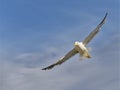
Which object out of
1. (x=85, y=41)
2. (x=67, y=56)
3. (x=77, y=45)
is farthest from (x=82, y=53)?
(x=67, y=56)

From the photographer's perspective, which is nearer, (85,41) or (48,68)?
(85,41)

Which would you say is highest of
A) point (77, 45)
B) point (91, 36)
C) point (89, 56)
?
point (91, 36)

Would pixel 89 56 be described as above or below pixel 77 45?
below

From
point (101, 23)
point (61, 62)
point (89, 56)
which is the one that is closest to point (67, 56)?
point (61, 62)

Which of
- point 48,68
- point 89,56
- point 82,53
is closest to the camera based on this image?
point 89,56

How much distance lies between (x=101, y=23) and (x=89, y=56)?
565cm

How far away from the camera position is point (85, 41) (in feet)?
70.6

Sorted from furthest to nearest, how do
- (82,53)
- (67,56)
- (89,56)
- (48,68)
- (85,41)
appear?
(48,68)
(67,56)
(85,41)
(82,53)
(89,56)

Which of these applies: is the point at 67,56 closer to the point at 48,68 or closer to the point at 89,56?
the point at 48,68

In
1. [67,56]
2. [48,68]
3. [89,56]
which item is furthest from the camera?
[48,68]

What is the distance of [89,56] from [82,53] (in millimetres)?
1466

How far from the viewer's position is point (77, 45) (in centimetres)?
1989

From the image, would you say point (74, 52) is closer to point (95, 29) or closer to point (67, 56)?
point (67, 56)

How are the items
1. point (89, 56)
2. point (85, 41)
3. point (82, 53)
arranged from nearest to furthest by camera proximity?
point (89, 56), point (82, 53), point (85, 41)
